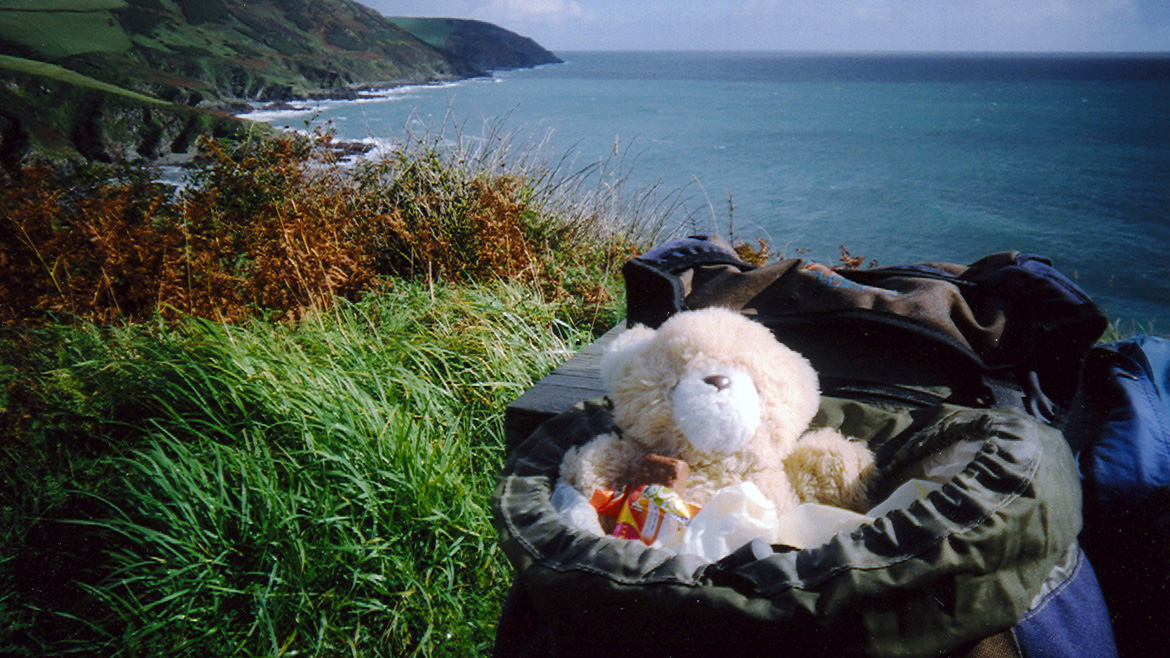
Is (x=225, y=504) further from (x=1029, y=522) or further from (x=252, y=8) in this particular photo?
(x=252, y=8)

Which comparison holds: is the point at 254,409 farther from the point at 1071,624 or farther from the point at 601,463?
the point at 1071,624

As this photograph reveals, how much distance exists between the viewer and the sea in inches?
368

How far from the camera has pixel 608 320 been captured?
373 centimetres

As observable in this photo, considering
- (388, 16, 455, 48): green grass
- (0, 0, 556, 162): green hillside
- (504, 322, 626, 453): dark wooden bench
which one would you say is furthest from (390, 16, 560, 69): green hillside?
(504, 322, 626, 453): dark wooden bench

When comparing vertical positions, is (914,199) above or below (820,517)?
below

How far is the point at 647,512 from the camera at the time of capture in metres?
1.20

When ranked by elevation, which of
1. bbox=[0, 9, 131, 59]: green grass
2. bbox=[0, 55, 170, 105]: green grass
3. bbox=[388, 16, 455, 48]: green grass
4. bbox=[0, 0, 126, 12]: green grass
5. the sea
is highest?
bbox=[388, 16, 455, 48]: green grass

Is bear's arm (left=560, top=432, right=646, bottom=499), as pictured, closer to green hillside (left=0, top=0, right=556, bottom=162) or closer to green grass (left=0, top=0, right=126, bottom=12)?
green hillside (left=0, top=0, right=556, bottom=162)

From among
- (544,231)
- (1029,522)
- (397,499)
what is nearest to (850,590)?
(1029,522)

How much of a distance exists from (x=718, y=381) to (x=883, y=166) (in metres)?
28.5

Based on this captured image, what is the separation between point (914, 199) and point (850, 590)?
72.4 feet

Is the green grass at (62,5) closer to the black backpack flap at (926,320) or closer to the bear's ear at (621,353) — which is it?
the black backpack flap at (926,320)

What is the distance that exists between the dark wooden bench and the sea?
3131mm

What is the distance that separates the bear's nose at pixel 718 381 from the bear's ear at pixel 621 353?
0.21 metres
